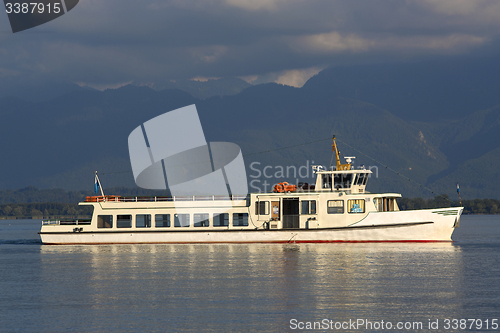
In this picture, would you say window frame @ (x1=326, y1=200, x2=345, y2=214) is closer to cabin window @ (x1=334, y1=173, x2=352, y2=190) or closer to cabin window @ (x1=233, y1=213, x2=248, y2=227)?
cabin window @ (x1=334, y1=173, x2=352, y2=190)

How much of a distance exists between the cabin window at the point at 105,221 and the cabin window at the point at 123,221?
26.1 inches

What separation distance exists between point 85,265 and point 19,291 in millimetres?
10014

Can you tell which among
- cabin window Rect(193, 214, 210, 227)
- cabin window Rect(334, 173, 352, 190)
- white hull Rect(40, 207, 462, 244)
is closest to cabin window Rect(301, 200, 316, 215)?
white hull Rect(40, 207, 462, 244)

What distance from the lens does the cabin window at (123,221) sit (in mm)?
56906

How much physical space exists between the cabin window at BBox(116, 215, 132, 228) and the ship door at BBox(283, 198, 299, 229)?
45.2 ft

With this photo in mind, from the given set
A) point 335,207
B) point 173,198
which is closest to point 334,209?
point 335,207

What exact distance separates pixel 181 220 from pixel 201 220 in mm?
1775

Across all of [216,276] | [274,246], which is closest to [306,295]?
[216,276]

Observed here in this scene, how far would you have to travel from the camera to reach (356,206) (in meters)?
53.5

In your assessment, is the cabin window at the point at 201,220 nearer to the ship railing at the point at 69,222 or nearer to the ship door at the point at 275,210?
the ship door at the point at 275,210

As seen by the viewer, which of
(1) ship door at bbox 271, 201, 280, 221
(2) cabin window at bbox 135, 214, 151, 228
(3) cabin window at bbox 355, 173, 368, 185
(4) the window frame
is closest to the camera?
(4) the window frame

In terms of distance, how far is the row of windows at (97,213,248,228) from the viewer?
182 ft

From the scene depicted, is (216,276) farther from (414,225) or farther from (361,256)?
(414,225)

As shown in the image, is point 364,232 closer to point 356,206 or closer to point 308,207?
point 356,206
